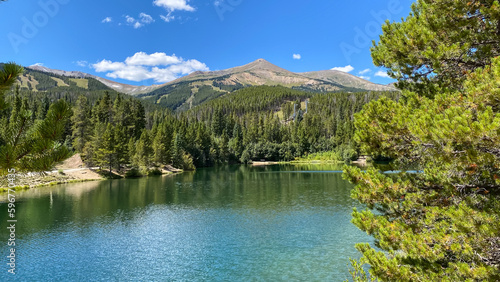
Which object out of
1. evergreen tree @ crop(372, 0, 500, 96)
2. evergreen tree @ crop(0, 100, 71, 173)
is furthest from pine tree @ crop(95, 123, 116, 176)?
evergreen tree @ crop(372, 0, 500, 96)

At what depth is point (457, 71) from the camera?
28.5 ft

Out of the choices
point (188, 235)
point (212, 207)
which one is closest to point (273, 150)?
point (212, 207)

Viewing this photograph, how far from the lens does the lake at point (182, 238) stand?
19.3 m

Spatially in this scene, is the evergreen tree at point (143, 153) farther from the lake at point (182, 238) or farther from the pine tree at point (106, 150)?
the lake at point (182, 238)

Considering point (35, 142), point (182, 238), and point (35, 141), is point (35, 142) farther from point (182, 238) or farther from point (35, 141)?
point (182, 238)

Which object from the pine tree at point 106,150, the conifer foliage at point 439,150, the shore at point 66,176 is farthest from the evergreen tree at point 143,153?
the conifer foliage at point 439,150

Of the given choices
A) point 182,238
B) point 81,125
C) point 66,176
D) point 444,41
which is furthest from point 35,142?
point 81,125

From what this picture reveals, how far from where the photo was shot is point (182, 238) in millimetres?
26203

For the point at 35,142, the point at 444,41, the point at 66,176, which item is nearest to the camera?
the point at 35,142

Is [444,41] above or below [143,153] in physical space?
above

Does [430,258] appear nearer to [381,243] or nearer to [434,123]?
[381,243]

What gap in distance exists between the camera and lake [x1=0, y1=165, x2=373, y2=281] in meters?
19.3

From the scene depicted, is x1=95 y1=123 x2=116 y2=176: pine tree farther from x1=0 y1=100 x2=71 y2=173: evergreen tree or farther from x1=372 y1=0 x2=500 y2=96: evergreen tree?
x1=372 y1=0 x2=500 y2=96: evergreen tree

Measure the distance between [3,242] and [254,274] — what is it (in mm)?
21640
